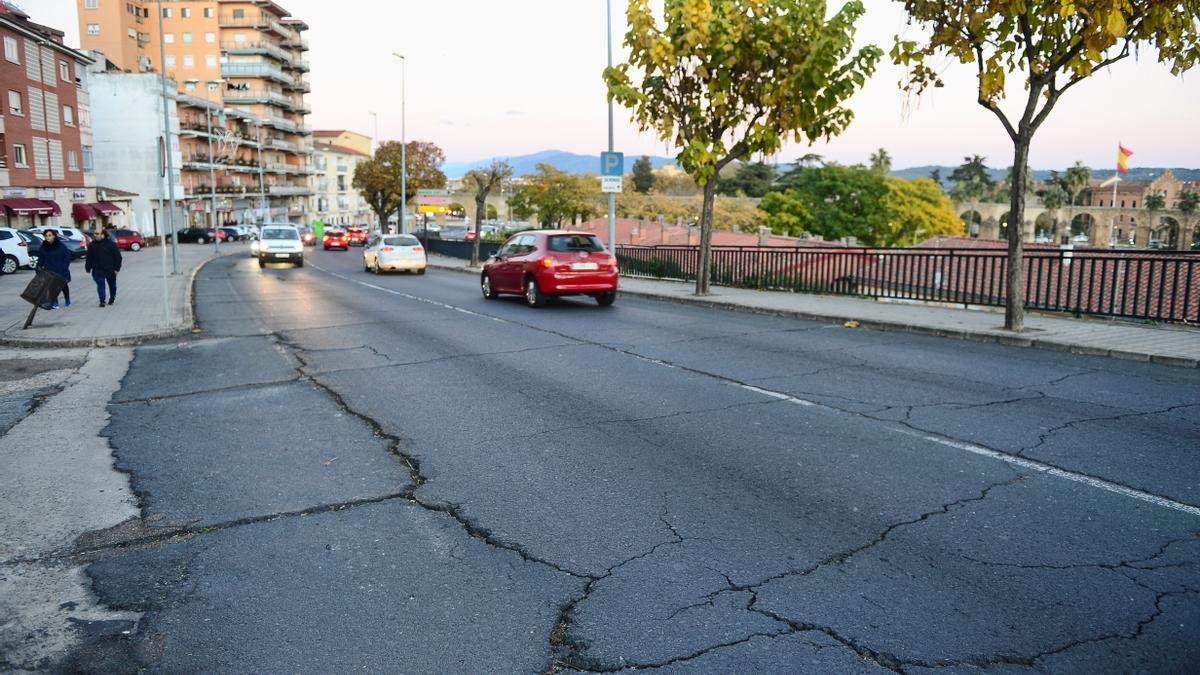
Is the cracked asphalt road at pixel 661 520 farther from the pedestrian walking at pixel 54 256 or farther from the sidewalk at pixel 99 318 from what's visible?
the pedestrian walking at pixel 54 256

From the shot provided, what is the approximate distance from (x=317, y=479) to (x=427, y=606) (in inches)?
86.3

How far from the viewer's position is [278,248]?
34406 millimetres

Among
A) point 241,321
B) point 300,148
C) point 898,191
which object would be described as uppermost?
point 300,148

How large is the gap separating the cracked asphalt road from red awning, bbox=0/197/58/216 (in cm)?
4105

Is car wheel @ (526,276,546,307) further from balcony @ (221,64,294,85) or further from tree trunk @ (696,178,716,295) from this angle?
balcony @ (221,64,294,85)

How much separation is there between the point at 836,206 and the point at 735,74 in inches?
2389

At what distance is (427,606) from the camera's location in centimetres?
362

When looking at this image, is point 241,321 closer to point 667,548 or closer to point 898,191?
point 667,548

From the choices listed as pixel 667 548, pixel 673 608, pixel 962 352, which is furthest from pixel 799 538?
pixel 962 352

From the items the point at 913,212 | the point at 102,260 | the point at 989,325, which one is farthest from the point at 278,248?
the point at 913,212

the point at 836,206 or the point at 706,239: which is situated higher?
the point at 836,206

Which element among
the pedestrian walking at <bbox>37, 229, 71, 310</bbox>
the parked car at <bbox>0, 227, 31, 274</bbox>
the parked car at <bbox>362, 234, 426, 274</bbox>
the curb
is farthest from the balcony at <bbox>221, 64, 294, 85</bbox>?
the curb

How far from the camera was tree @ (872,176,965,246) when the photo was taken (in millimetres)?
77250

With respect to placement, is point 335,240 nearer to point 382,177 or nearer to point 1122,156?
point 382,177
